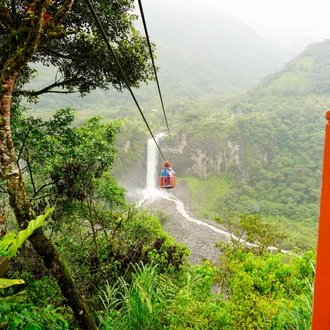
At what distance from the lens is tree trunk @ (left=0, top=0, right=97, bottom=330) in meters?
1.72

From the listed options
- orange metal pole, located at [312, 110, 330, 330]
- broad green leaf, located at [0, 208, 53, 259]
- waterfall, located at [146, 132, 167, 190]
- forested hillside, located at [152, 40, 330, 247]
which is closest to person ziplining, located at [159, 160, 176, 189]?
broad green leaf, located at [0, 208, 53, 259]

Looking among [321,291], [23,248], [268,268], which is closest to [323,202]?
[321,291]

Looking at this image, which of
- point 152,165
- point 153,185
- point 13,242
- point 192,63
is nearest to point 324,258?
point 13,242

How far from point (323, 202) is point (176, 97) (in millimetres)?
76859

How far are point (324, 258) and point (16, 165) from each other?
6.30 feet

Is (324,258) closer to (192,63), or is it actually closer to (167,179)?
(167,179)

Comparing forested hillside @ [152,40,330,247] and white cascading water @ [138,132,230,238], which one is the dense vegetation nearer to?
forested hillside @ [152,40,330,247]

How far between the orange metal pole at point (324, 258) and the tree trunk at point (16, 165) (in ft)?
5.92

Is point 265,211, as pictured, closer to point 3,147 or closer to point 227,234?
point 227,234

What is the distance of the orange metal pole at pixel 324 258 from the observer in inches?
24.0

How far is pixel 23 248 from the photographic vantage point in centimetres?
360

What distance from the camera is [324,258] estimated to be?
2.07ft

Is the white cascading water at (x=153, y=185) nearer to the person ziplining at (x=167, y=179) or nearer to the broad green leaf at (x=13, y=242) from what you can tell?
the person ziplining at (x=167, y=179)

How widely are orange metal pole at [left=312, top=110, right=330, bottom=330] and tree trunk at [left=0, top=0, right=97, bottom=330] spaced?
1.80m
